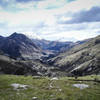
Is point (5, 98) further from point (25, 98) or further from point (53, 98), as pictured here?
point (53, 98)

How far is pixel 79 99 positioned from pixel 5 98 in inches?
709

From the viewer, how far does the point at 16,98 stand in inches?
1487

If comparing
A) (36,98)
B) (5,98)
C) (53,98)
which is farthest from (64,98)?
(5,98)

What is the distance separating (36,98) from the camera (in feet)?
127

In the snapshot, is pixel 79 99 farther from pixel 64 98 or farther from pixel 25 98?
pixel 25 98

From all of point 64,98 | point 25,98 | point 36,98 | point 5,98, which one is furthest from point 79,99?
point 5,98

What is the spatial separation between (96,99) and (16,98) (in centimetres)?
2022

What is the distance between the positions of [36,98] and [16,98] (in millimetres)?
4697

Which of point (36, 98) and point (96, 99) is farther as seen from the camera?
point (96, 99)

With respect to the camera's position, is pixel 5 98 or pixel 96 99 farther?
pixel 96 99

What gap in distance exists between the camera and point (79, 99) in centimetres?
4031

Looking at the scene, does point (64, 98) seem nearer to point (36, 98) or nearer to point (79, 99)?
point (79, 99)

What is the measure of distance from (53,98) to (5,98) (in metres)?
11.4

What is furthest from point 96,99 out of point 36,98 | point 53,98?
point 36,98
